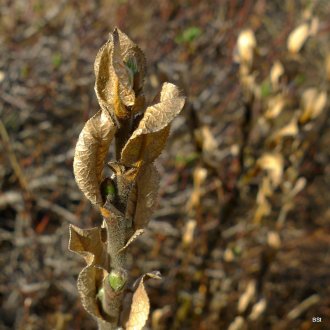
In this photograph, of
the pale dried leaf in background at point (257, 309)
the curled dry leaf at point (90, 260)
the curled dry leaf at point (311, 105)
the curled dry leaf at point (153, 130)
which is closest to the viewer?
the curled dry leaf at point (153, 130)

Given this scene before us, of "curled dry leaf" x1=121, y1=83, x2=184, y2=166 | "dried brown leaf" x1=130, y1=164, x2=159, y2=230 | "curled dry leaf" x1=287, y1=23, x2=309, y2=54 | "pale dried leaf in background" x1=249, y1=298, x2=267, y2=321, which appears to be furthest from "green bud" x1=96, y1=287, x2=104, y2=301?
"curled dry leaf" x1=287, y1=23, x2=309, y2=54

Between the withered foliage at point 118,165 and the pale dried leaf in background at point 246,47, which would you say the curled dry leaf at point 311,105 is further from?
the withered foliage at point 118,165

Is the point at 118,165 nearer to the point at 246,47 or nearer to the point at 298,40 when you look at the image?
the point at 246,47

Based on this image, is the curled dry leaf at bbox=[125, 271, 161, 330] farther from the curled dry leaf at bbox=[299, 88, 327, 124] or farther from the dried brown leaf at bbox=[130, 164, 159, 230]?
the curled dry leaf at bbox=[299, 88, 327, 124]

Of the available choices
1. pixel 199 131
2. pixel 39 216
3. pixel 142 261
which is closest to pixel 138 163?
pixel 199 131

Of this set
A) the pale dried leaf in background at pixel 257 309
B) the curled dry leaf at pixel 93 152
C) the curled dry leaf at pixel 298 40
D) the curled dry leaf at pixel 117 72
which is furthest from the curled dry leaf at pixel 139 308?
the curled dry leaf at pixel 298 40
